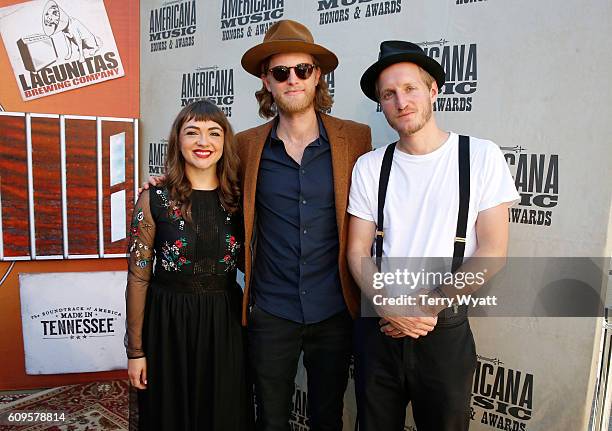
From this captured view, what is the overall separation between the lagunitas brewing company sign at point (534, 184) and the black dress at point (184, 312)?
1.36m

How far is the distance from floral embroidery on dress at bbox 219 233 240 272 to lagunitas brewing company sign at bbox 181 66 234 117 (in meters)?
1.62

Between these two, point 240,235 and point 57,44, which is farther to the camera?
point 57,44

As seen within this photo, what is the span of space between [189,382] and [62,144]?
7.88 feet

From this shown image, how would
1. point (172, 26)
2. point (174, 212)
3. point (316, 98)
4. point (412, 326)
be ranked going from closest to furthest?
point (412, 326) → point (174, 212) → point (316, 98) → point (172, 26)

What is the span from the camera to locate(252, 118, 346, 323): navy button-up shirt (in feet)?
6.80

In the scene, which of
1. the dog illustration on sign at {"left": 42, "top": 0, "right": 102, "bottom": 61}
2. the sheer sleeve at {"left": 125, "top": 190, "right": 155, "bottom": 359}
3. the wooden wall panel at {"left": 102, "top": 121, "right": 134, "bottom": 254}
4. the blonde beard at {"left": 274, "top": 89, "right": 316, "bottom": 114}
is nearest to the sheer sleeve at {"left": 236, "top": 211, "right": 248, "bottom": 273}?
the sheer sleeve at {"left": 125, "top": 190, "right": 155, "bottom": 359}

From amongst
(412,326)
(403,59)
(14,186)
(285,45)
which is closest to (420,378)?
(412,326)

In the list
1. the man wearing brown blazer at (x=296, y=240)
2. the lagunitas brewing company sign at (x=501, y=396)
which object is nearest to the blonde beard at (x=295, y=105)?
the man wearing brown blazer at (x=296, y=240)

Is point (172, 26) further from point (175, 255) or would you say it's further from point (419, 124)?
point (419, 124)

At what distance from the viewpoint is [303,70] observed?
2.16m

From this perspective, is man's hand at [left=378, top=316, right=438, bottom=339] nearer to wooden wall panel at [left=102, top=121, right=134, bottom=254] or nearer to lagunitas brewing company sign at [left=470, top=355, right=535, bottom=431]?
lagunitas brewing company sign at [left=470, top=355, right=535, bottom=431]

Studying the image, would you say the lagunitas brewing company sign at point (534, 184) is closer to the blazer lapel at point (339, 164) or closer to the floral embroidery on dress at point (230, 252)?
the blazer lapel at point (339, 164)

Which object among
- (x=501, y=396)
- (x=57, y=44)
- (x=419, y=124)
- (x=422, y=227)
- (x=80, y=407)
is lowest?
(x=80, y=407)

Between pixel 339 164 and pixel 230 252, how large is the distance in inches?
25.3
